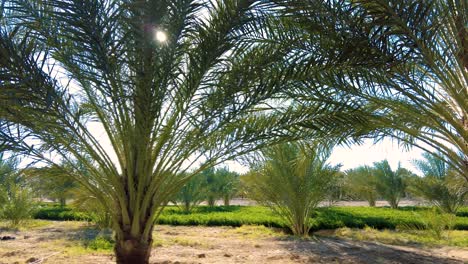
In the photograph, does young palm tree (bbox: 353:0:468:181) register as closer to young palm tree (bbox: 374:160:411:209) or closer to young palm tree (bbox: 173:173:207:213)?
young palm tree (bbox: 173:173:207:213)

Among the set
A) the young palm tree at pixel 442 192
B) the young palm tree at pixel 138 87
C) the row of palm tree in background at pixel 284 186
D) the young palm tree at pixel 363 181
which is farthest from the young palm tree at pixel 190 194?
the young palm tree at pixel 138 87

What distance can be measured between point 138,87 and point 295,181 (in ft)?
20.7

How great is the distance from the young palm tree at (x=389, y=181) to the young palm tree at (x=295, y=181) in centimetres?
1366

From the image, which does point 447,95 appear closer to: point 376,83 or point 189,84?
point 376,83

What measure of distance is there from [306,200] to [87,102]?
19.4 ft

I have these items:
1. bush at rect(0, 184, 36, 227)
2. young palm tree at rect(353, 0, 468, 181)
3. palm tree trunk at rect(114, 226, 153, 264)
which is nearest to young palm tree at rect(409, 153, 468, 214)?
young palm tree at rect(353, 0, 468, 181)

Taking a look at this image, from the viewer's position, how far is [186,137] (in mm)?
4574

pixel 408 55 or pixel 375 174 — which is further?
pixel 375 174

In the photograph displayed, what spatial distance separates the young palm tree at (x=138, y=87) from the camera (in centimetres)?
346

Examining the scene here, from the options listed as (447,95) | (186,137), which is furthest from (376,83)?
(186,137)

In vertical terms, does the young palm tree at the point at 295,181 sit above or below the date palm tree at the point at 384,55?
below

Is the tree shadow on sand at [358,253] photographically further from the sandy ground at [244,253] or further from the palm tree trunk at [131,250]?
the palm tree trunk at [131,250]

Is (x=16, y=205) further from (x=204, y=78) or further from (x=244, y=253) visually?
(x=204, y=78)

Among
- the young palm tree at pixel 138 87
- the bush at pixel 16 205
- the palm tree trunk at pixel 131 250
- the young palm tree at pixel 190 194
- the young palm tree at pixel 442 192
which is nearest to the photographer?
the young palm tree at pixel 138 87
